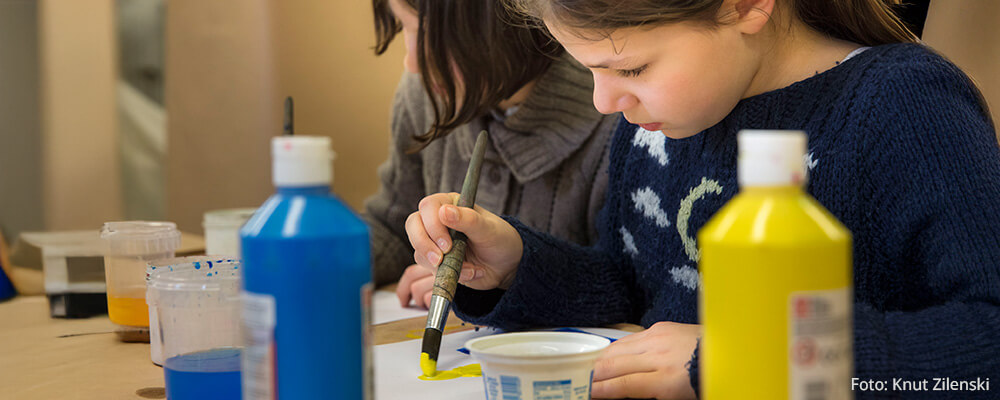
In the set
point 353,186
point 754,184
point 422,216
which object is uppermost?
point 754,184

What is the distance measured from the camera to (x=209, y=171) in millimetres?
2182

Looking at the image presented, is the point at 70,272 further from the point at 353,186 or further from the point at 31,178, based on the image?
the point at 353,186

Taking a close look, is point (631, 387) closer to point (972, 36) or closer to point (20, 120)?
point (972, 36)

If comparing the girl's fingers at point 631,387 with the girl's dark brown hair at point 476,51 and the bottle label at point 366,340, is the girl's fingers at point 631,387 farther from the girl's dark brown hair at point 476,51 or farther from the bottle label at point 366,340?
the girl's dark brown hair at point 476,51

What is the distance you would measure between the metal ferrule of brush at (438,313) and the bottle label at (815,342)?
1.43 feet

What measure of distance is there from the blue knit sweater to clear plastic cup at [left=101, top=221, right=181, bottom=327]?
0.35 metres

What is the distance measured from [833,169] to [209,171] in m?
1.76

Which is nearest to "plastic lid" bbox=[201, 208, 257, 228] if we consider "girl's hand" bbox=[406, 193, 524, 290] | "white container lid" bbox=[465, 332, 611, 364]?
"girl's hand" bbox=[406, 193, 524, 290]

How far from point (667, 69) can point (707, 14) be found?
6 centimetres

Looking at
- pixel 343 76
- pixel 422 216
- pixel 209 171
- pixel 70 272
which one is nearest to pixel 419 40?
pixel 422 216

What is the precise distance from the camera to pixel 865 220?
2.50 feet

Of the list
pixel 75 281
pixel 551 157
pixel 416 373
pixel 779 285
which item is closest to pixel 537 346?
pixel 416 373

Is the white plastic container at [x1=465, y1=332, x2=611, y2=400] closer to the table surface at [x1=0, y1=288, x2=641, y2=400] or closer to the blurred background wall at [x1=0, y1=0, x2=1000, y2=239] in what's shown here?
the table surface at [x1=0, y1=288, x2=641, y2=400]

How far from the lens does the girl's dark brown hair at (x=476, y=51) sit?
1.17 m
